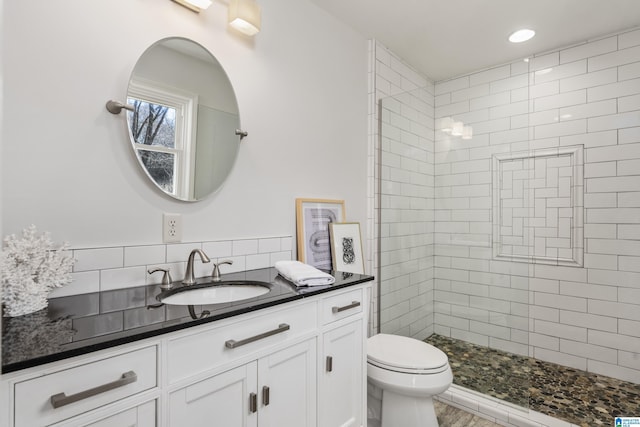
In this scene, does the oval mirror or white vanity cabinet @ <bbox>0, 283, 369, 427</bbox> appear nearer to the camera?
white vanity cabinet @ <bbox>0, 283, 369, 427</bbox>

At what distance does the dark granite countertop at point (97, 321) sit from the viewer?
753 millimetres

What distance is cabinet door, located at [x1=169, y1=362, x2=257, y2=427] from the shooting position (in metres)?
0.96

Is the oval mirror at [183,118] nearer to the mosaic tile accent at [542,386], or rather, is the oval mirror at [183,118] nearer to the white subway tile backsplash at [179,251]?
the white subway tile backsplash at [179,251]

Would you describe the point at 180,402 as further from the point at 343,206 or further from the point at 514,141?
the point at 514,141

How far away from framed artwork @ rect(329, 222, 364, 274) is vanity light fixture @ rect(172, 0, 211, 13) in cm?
131

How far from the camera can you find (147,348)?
893mm

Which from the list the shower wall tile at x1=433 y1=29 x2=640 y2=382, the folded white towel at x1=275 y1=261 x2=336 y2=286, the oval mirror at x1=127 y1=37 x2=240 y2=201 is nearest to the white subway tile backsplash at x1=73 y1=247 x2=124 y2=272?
the oval mirror at x1=127 y1=37 x2=240 y2=201

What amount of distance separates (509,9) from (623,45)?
105 cm

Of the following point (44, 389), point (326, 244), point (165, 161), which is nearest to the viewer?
point (44, 389)

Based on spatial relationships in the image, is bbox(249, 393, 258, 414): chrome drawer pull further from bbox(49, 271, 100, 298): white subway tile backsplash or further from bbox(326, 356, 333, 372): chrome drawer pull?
bbox(49, 271, 100, 298): white subway tile backsplash

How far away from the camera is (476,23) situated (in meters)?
2.31

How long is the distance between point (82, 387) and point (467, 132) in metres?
2.48

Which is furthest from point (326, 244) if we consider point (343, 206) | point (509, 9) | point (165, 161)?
point (509, 9)

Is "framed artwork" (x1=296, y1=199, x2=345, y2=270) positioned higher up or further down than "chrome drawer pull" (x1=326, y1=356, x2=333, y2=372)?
higher up
